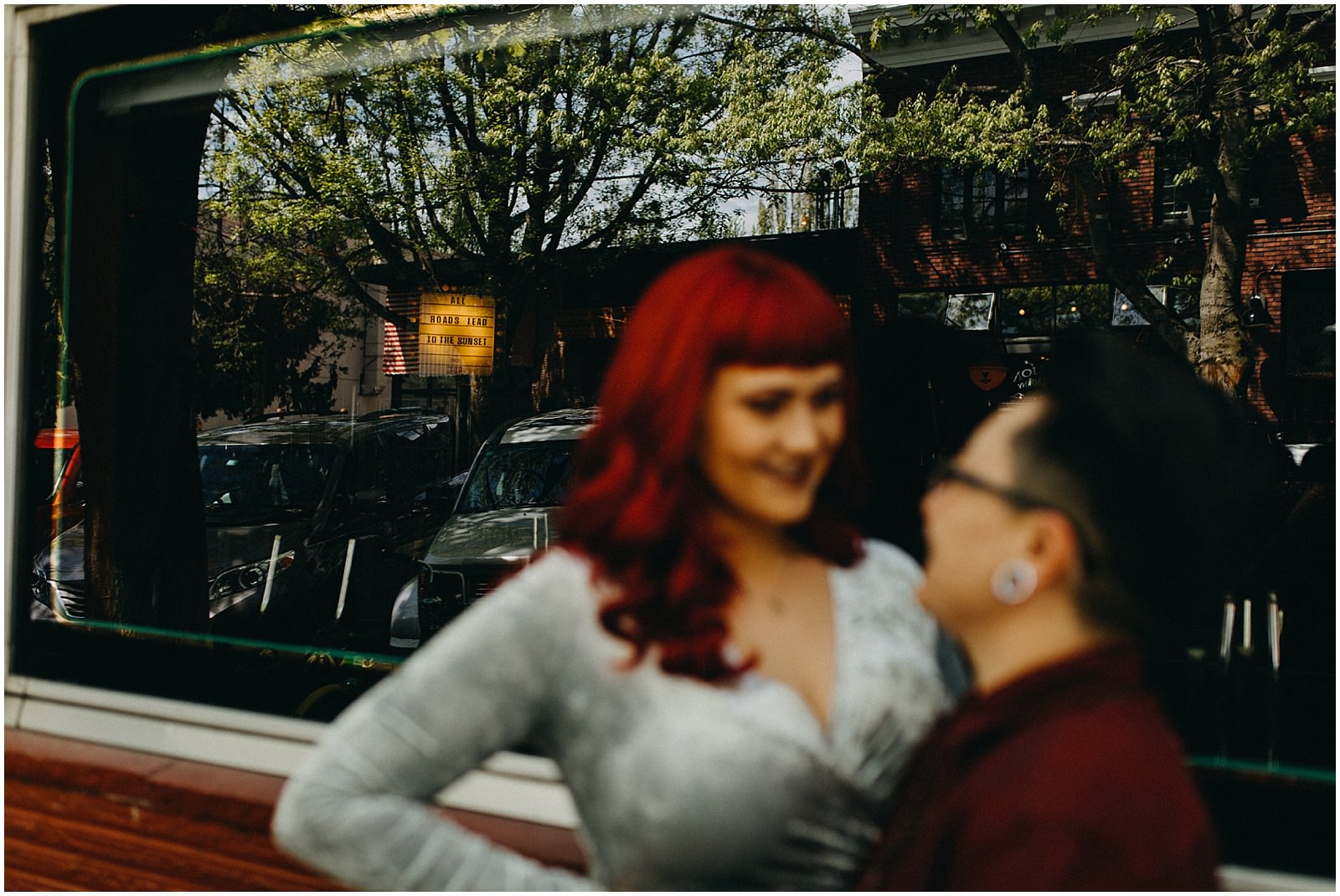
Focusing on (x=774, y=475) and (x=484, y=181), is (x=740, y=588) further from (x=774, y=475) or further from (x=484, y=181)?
(x=484, y=181)

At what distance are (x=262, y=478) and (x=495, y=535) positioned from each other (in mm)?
2184

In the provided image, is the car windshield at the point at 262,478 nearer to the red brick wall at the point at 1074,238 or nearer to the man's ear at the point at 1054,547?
the red brick wall at the point at 1074,238

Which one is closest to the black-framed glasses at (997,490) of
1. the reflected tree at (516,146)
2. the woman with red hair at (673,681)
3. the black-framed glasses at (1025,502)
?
the black-framed glasses at (1025,502)

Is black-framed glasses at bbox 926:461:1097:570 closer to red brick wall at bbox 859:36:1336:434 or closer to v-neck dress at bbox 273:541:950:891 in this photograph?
v-neck dress at bbox 273:541:950:891

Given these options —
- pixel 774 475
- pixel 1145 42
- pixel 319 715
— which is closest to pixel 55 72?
pixel 319 715

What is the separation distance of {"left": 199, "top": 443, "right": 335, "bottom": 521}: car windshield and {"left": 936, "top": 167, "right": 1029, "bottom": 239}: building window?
17.0 ft

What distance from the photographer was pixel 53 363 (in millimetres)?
5598

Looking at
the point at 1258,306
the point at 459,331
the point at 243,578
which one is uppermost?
the point at 1258,306

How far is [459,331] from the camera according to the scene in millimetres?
7793

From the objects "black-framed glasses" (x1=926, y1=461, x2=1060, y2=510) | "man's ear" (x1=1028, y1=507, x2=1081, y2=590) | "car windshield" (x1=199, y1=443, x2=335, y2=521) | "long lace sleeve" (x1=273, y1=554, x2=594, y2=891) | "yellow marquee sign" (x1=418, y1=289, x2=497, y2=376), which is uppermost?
"yellow marquee sign" (x1=418, y1=289, x2=497, y2=376)

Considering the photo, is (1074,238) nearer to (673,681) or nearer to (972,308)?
(972,308)

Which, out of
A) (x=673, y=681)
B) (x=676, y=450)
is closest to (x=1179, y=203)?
(x=676, y=450)

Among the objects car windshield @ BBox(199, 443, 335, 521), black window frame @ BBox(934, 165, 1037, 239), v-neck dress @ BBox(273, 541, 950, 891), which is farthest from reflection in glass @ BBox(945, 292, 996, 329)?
v-neck dress @ BBox(273, 541, 950, 891)

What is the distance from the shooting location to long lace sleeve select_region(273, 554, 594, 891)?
127cm
